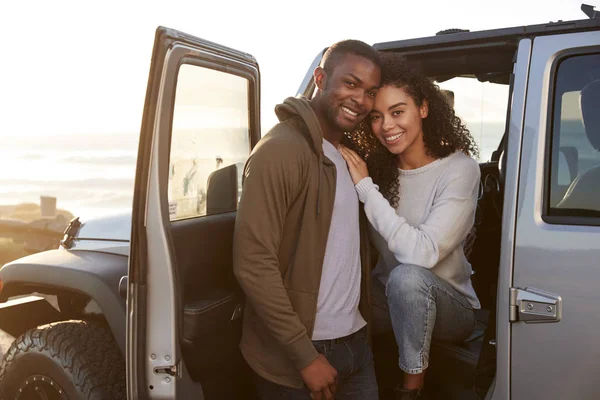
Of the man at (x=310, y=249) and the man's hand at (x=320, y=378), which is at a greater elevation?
the man at (x=310, y=249)

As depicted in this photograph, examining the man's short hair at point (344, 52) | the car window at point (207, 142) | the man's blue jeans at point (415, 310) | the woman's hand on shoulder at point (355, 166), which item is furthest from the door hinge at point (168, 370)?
the man's short hair at point (344, 52)

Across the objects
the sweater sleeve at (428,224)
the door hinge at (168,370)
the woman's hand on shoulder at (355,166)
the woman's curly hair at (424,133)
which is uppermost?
the woman's curly hair at (424,133)

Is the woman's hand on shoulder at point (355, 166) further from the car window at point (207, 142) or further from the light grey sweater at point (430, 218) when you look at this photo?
the car window at point (207, 142)

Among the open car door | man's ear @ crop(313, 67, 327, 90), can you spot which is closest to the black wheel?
the open car door

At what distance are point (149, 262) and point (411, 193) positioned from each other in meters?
1.15

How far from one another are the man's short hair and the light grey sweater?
0.46 meters

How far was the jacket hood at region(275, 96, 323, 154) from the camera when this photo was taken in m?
2.41

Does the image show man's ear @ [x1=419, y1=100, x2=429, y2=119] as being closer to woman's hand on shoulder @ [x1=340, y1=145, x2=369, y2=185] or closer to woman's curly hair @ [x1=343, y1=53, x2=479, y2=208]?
woman's curly hair @ [x1=343, y1=53, x2=479, y2=208]

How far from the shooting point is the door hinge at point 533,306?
233cm

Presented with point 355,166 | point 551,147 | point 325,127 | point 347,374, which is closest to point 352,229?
point 355,166

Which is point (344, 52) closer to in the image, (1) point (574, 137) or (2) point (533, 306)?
(1) point (574, 137)

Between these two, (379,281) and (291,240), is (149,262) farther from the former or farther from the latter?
(379,281)

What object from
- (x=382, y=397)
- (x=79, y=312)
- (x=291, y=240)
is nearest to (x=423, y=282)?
(x=291, y=240)

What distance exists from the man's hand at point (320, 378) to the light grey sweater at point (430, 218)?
0.55 m
